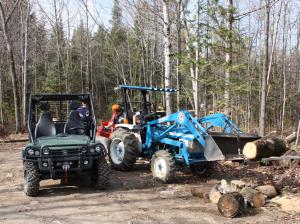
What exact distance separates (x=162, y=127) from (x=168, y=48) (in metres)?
5.36

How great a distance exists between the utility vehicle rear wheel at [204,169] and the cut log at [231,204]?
3.07 m

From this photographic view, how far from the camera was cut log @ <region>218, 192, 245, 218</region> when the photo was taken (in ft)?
21.5

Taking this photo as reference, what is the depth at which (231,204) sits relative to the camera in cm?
658

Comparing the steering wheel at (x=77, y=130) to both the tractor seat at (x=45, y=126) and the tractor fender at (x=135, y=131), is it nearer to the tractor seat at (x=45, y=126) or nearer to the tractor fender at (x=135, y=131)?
the tractor seat at (x=45, y=126)

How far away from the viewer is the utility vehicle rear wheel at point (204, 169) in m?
9.91

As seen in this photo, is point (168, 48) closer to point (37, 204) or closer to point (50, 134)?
point (50, 134)

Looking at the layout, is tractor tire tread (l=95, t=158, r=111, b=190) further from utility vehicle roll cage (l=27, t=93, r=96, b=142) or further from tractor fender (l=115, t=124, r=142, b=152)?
tractor fender (l=115, t=124, r=142, b=152)

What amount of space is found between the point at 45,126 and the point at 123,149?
2.52 metres

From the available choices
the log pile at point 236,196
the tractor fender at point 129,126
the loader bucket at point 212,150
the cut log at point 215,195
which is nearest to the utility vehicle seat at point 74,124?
the tractor fender at point 129,126

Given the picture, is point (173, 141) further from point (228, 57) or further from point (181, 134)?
point (228, 57)

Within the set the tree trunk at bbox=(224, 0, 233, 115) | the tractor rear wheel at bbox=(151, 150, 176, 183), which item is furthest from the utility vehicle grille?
the tree trunk at bbox=(224, 0, 233, 115)

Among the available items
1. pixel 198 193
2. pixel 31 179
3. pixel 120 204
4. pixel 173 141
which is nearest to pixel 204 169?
pixel 173 141

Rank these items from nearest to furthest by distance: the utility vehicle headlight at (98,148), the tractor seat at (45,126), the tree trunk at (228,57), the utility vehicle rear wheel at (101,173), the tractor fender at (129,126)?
the utility vehicle headlight at (98,148), the utility vehicle rear wheel at (101,173), the tractor seat at (45,126), the tractor fender at (129,126), the tree trunk at (228,57)

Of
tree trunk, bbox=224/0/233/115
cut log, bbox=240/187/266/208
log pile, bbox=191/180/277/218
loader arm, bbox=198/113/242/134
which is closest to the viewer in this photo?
log pile, bbox=191/180/277/218
